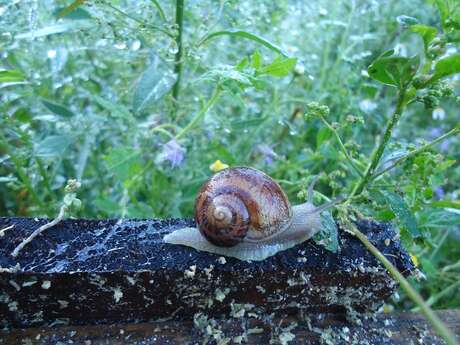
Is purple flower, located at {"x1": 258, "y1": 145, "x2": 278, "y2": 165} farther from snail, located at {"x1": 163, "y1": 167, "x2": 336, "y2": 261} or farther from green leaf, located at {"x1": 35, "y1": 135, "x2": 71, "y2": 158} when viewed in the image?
green leaf, located at {"x1": 35, "y1": 135, "x2": 71, "y2": 158}

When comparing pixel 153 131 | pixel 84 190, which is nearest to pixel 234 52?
pixel 153 131

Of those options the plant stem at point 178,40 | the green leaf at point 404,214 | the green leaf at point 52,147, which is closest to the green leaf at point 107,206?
the green leaf at point 52,147

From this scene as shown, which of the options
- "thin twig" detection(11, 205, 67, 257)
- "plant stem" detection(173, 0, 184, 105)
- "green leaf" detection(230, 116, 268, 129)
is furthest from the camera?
"green leaf" detection(230, 116, 268, 129)

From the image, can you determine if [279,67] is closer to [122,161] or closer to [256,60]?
[256,60]

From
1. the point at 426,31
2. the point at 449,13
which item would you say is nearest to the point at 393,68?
the point at 426,31

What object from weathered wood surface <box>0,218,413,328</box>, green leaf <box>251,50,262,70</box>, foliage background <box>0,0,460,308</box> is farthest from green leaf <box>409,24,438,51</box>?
weathered wood surface <box>0,218,413,328</box>
